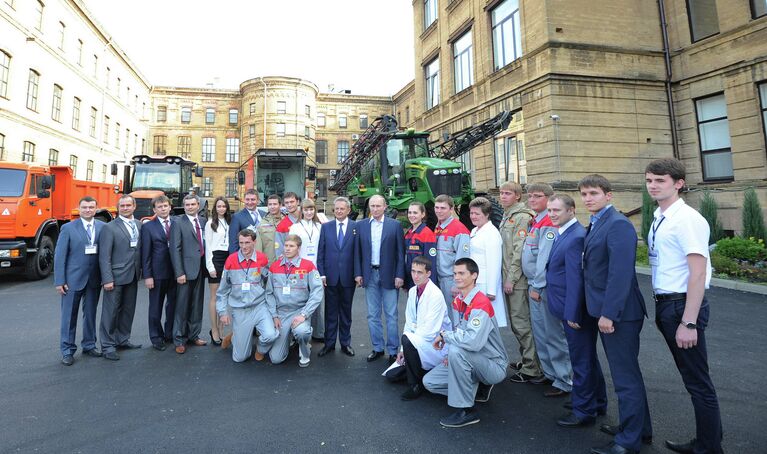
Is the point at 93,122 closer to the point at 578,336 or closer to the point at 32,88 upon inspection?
the point at 32,88

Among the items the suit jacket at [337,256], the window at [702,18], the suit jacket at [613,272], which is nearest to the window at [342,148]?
the window at [702,18]

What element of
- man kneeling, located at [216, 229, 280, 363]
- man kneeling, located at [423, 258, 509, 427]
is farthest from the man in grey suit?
man kneeling, located at [423, 258, 509, 427]

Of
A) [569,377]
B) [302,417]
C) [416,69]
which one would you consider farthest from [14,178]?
[416,69]

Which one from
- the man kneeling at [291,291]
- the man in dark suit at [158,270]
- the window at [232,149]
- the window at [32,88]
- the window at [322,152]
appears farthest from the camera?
the window at [322,152]

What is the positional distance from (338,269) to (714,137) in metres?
15.6

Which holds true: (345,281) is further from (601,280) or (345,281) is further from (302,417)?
(601,280)

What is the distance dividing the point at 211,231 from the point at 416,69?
2079 centimetres

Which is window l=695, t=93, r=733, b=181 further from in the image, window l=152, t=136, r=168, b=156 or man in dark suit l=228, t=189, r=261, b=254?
window l=152, t=136, r=168, b=156

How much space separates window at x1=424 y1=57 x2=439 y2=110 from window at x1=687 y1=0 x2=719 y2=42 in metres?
11.3

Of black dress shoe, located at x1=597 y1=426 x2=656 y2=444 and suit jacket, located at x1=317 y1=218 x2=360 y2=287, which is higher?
suit jacket, located at x1=317 y1=218 x2=360 y2=287

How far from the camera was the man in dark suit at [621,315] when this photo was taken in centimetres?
278

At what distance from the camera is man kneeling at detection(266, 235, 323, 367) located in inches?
194

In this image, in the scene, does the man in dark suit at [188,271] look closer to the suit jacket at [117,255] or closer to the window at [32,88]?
the suit jacket at [117,255]

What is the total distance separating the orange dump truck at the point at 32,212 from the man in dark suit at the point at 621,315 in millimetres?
10436
